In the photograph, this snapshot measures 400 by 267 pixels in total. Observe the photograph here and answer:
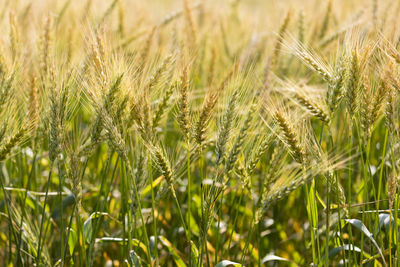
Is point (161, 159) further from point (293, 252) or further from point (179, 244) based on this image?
point (293, 252)

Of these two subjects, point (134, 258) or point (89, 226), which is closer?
point (134, 258)

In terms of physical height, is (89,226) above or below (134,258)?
above

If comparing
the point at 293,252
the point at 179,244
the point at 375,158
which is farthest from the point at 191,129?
the point at 375,158

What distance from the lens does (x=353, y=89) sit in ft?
4.67

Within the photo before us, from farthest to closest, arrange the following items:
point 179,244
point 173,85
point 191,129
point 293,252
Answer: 1. point 293,252
2. point 179,244
3. point 173,85
4. point 191,129

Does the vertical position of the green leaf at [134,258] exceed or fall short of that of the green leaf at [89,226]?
it falls short

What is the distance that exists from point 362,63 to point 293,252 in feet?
4.11

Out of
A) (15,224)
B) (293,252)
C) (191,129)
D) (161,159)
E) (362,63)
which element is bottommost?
(293,252)

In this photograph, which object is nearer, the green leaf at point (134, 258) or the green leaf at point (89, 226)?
the green leaf at point (134, 258)

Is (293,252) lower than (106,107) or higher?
lower

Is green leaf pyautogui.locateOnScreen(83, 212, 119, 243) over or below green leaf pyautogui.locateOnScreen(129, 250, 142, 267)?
over

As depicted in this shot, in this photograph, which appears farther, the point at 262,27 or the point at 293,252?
the point at 262,27

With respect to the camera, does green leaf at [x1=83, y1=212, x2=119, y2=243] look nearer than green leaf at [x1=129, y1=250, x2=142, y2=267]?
No

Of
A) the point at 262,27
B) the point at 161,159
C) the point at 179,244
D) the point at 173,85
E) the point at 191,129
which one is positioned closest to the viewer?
the point at 161,159
